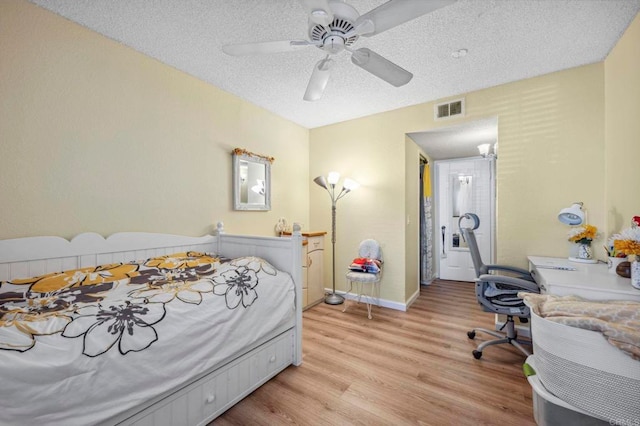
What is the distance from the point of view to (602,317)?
1100 mm

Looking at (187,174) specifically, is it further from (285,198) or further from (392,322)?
(392,322)

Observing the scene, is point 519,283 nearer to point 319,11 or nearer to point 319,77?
point 319,77

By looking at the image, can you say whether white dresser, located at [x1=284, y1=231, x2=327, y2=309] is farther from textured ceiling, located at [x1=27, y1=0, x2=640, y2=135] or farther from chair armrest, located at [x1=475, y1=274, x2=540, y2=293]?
chair armrest, located at [x1=475, y1=274, x2=540, y2=293]

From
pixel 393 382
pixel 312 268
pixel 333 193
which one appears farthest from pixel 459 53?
pixel 312 268

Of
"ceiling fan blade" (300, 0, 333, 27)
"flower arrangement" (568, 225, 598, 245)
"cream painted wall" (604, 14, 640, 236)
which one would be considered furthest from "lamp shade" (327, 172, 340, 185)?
"cream painted wall" (604, 14, 640, 236)

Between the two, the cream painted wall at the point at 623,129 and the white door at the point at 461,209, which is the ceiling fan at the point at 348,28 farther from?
the white door at the point at 461,209

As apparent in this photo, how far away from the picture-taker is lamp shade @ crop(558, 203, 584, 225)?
2.28 meters

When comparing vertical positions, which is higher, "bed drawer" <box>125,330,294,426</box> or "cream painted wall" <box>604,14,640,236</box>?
"cream painted wall" <box>604,14,640,236</box>

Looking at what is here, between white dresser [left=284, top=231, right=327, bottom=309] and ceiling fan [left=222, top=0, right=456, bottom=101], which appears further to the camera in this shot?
white dresser [left=284, top=231, right=327, bottom=309]

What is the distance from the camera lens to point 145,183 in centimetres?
228

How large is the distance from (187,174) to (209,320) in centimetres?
159

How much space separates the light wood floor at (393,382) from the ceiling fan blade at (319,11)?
219cm

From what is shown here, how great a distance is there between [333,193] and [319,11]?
8.70 ft

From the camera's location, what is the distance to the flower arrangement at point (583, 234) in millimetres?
2217
